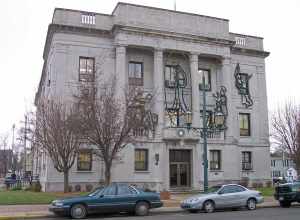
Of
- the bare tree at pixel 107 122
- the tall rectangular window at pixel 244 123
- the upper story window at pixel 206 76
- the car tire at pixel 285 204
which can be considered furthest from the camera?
the tall rectangular window at pixel 244 123

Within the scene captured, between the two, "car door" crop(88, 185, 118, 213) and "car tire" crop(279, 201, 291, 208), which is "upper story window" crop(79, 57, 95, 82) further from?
"car tire" crop(279, 201, 291, 208)

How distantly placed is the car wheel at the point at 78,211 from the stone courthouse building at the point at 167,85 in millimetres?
15799

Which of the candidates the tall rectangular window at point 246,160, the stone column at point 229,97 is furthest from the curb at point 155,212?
the tall rectangular window at point 246,160

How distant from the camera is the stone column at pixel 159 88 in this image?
36875mm

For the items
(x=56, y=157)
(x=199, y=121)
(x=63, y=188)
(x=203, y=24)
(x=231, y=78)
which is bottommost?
(x=63, y=188)

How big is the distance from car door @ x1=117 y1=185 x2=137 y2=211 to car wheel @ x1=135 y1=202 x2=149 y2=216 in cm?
23

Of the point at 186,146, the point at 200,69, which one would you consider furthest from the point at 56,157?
the point at 200,69

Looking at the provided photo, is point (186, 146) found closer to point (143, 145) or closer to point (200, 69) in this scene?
point (143, 145)

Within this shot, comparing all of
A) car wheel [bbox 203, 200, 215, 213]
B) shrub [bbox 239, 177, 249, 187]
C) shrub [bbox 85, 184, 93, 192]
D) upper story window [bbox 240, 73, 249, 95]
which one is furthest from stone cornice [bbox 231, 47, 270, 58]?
car wheel [bbox 203, 200, 215, 213]

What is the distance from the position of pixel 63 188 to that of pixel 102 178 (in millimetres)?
3341

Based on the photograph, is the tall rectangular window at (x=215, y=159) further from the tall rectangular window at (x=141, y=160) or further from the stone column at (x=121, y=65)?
the stone column at (x=121, y=65)

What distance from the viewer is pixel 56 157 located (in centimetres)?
3033

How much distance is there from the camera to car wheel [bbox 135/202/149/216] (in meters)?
19.6

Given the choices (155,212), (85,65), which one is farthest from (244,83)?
(155,212)
